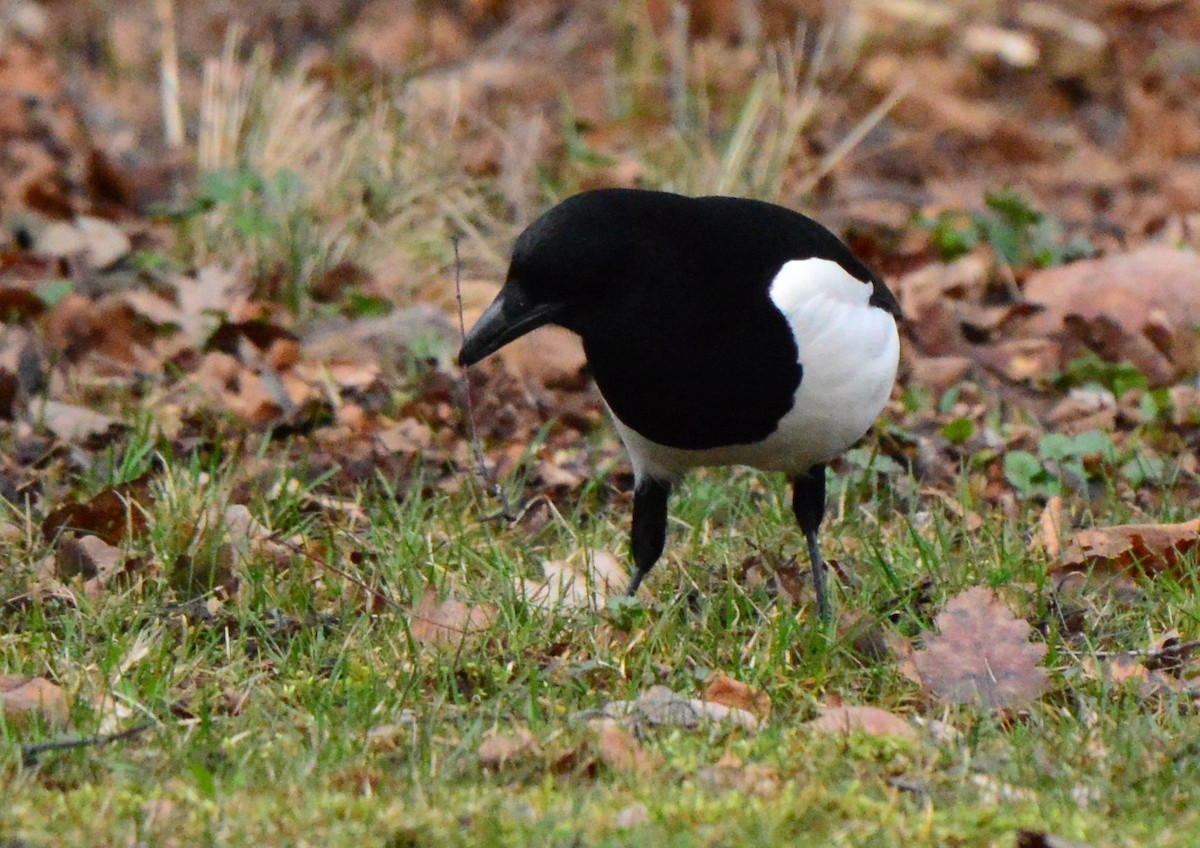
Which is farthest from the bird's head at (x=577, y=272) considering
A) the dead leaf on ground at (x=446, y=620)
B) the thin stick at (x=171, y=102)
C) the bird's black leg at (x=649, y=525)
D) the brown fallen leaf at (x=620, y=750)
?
the thin stick at (x=171, y=102)

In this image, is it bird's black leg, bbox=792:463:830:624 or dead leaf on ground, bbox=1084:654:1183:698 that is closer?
dead leaf on ground, bbox=1084:654:1183:698

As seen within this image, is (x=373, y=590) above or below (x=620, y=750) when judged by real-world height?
below

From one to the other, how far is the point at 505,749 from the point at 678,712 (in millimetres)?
356

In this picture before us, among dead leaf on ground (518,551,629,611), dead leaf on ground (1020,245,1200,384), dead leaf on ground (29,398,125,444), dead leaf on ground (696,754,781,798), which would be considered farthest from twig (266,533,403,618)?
dead leaf on ground (1020,245,1200,384)

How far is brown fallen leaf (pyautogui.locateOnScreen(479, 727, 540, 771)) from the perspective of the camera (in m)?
2.96

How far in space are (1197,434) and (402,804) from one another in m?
3.28

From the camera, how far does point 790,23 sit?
9812 mm

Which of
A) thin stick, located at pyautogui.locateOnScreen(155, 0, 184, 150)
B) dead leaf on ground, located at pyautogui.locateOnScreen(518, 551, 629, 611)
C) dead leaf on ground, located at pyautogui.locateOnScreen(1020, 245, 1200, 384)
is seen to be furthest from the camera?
thin stick, located at pyautogui.locateOnScreen(155, 0, 184, 150)

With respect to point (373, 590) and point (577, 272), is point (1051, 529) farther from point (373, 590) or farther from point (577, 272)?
point (373, 590)

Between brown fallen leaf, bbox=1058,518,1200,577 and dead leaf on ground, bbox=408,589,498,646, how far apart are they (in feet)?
4.31

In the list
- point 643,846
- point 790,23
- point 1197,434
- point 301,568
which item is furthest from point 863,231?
point 643,846

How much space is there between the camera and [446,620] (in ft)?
12.0

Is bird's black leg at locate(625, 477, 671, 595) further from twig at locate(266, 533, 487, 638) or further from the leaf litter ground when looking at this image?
twig at locate(266, 533, 487, 638)

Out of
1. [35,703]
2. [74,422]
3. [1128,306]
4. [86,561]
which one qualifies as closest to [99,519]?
[86,561]
